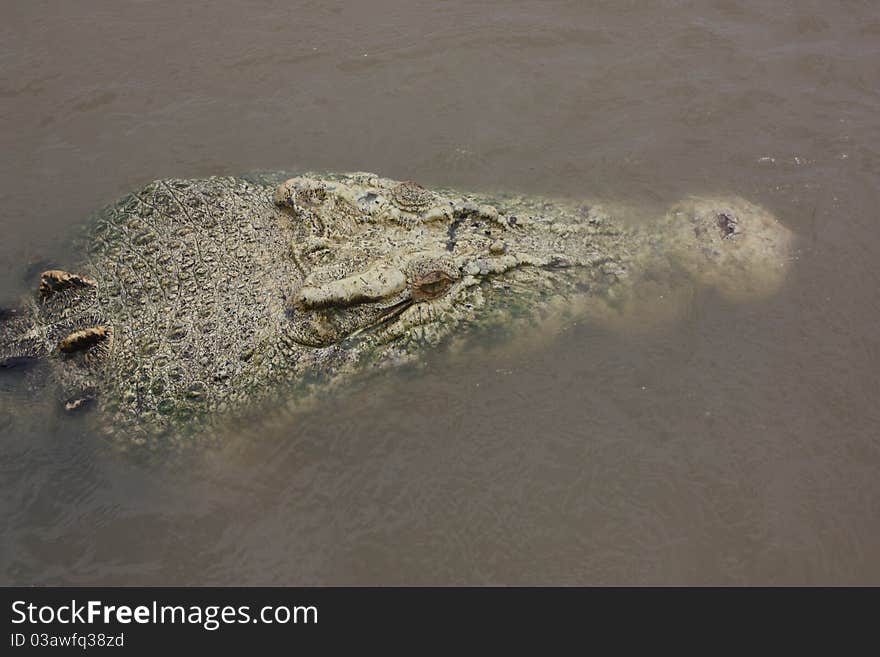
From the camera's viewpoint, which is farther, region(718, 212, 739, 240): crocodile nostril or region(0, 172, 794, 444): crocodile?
region(718, 212, 739, 240): crocodile nostril

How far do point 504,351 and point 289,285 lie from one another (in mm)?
1401

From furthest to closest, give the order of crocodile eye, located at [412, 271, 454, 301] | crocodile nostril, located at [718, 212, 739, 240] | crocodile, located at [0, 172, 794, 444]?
1. crocodile nostril, located at [718, 212, 739, 240]
2. crocodile eye, located at [412, 271, 454, 301]
3. crocodile, located at [0, 172, 794, 444]

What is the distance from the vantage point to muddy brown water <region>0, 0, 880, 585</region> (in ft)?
12.0

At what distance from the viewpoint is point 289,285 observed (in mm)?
3730

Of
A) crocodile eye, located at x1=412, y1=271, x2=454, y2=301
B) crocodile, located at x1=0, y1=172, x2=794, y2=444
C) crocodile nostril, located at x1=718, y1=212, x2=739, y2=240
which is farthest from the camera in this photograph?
crocodile nostril, located at x1=718, y1=212, x2=739, y2=240

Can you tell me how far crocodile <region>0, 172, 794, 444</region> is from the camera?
3.55m

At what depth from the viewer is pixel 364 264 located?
146 inches

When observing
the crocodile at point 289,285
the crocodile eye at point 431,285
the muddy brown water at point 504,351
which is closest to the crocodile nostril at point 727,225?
the crocodile at point 289,285

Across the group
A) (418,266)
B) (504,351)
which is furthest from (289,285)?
(504,351)

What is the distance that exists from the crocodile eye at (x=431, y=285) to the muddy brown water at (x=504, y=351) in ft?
1.38

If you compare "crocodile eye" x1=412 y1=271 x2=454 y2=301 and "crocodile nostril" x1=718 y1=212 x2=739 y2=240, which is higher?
"crocodile nostril" x1=718 y1=212 x2=739 y2=240

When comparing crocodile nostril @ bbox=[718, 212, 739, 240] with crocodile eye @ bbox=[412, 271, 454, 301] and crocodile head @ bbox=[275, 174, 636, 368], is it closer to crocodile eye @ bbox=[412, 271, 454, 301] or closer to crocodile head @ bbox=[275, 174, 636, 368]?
crocodile head @ bbox=[275, 174, 636, 368]

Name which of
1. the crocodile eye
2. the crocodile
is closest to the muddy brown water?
the crocodile
